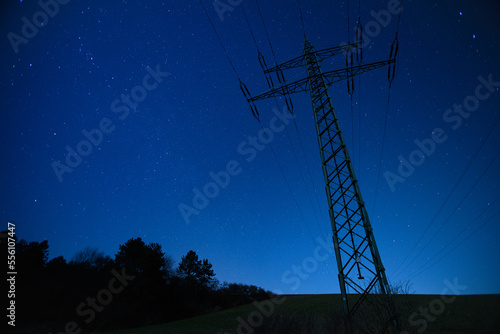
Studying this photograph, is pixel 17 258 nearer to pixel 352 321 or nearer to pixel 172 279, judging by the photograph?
pixel 172 279

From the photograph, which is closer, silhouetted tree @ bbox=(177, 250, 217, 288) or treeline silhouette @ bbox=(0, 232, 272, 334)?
treeline silhouette @ bbox=(0, 232, 272, 334)

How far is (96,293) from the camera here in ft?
141

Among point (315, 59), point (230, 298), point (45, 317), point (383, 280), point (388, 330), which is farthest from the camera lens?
point (230, 298)

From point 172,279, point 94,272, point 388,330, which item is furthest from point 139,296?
point 388,330

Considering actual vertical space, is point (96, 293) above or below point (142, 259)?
below

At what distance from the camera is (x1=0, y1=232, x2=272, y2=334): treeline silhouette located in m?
36.5

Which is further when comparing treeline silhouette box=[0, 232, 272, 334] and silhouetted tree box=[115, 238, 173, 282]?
silhouetted tree box=[115, 238, 173, 282]

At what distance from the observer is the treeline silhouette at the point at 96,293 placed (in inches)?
1438

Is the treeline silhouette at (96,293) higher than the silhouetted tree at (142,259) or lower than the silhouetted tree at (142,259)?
lower

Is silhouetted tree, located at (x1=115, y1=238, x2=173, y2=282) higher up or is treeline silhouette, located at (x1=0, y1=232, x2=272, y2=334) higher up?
silhouetted tree, located at (x1=115, y1=238, x2=173, y2=282)

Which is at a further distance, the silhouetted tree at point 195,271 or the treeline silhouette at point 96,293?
the silhouetted tree at point 195,271

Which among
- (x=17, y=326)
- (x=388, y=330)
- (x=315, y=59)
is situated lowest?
(x=17, y=326)

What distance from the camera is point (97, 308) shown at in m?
41.6

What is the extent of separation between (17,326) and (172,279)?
22686mm
